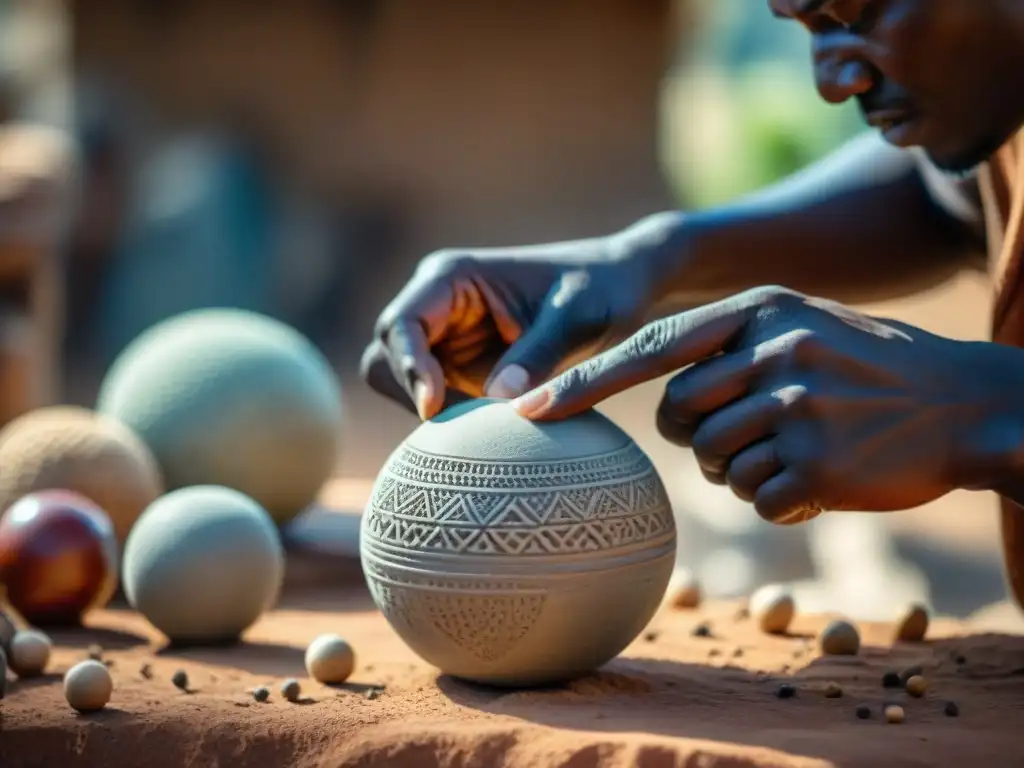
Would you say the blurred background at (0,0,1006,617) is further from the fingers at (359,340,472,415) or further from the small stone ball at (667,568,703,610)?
the fingers at (359,340,472,415)

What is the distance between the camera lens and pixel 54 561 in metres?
4.03

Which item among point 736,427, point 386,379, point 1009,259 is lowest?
point 736,427

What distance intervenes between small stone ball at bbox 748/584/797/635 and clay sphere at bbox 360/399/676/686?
0.86 metres

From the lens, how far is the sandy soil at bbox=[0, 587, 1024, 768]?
2625mm

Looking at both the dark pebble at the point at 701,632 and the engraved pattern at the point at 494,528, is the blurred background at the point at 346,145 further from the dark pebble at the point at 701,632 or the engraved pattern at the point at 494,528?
the engraved pattern at the point at 494,528

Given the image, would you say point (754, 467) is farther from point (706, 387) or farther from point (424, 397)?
point (424, 397)

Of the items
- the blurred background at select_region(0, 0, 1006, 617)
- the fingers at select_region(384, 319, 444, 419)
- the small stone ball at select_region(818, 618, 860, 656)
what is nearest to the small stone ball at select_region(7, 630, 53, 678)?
the fingers at select_region(384, 319, 444, 419)

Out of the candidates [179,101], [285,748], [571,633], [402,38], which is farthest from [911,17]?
[179,101]

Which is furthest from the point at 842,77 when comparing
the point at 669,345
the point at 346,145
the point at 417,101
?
the point at 346,145

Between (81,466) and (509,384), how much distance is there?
1951mm

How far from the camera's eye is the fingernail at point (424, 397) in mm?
3266

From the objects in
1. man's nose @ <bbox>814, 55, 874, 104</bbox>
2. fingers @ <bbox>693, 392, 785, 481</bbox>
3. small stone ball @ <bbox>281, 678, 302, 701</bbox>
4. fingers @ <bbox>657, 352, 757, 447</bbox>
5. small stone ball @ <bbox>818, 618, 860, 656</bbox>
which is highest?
man's nose @ <bbox>814, 55, 874, 104</bbox>

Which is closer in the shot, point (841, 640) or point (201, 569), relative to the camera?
point (841, 640)

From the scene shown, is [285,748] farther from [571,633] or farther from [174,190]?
[174,190]
